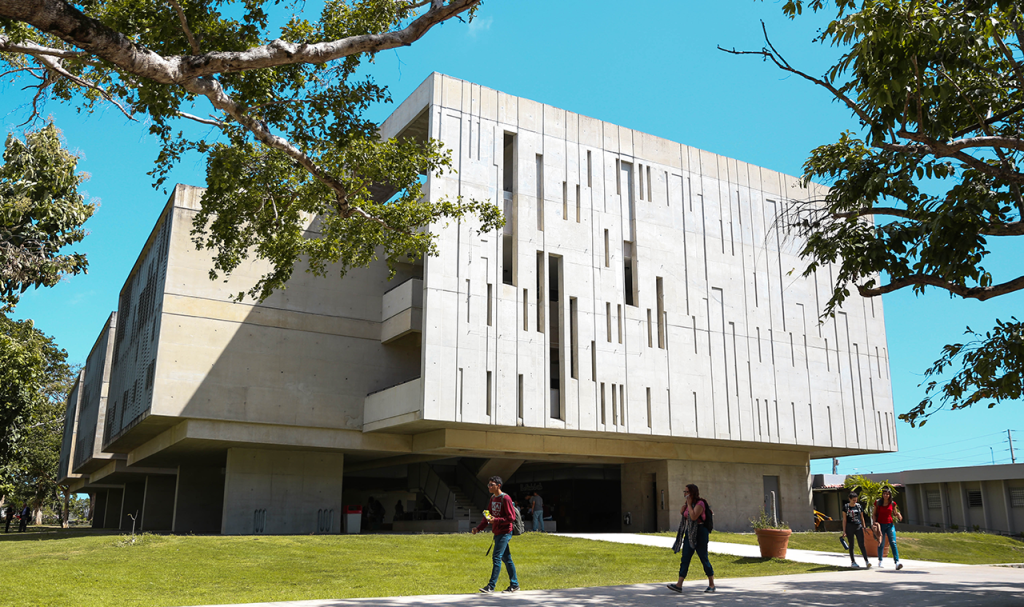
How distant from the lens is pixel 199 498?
35688 millimetres

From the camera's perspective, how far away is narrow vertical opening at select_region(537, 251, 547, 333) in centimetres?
2755

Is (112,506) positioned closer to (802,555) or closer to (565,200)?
(565,200)

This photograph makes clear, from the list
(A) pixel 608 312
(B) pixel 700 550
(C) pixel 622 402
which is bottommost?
(B) pixel 700 550

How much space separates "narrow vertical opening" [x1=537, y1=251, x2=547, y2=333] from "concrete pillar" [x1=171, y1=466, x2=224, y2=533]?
61.6 feet

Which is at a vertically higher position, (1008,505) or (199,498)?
(199,498)

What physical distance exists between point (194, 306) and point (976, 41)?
25.1 metres

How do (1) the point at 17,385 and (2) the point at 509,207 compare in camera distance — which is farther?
(2) the point at 509,207

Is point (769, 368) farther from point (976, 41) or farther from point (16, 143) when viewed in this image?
point (16, 143)

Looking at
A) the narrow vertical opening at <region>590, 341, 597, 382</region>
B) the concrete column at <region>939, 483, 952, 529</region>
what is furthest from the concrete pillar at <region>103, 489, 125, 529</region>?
the concrete column at <region>939, 483, 952, 529</region>

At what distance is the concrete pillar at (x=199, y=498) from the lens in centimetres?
3506

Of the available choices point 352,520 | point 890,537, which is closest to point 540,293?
point 352,520

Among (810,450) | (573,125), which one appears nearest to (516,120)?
(573,125)

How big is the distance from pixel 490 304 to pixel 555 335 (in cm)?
404

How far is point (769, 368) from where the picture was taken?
32.0 metres
